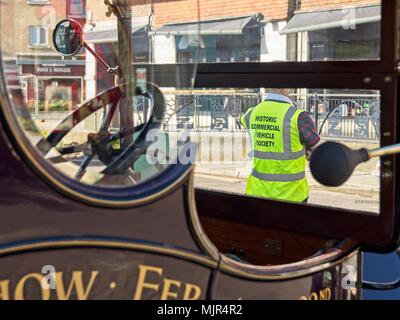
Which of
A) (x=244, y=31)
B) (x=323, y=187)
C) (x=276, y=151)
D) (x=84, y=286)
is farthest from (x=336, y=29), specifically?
(x=84, y=286)

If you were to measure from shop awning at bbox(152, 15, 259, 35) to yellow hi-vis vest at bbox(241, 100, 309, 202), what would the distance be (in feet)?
1.75

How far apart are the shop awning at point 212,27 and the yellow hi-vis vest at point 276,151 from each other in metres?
0.53

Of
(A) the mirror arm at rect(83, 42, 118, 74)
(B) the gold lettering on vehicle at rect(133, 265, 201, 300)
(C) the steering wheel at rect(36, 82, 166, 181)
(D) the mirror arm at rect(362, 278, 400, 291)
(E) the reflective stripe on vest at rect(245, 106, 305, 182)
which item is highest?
(A) the mirror arm at rect(83, 42, 118, 74)

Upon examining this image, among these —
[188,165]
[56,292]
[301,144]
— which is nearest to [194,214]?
[188,165]

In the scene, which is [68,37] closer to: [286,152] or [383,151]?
[286,152]

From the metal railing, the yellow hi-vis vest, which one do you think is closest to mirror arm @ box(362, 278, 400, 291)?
the metal railing

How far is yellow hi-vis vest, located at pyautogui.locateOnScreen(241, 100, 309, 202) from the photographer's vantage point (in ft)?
9.93

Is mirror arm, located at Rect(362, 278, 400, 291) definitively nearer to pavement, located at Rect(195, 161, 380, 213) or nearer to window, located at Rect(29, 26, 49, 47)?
pavement, located at Rect(195, 161, 380, 213)

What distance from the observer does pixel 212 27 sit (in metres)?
2.31

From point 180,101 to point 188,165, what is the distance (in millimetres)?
310

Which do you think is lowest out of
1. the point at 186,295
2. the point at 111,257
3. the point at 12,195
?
the point at 186,295

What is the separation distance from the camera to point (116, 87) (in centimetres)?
208

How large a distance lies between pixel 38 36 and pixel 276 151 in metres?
1.43

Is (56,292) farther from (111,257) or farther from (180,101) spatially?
(180,101)
